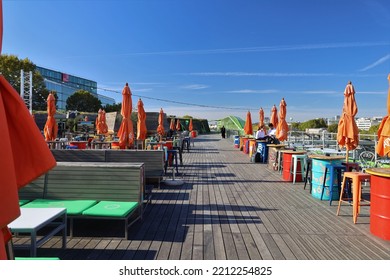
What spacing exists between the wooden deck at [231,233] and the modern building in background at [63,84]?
186ft

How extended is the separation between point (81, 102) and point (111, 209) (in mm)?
56090

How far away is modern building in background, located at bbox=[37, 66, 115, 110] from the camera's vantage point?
6122cm

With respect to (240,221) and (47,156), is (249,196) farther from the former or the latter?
(47,156)

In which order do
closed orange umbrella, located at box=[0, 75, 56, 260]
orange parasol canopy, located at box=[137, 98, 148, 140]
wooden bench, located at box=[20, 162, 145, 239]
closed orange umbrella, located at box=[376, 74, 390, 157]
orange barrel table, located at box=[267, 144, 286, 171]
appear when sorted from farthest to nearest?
orange parasol canopy, located at box=[137, 98, 148, 140] < orange barrel table, located at box=[267, 144, 286, 171] < closed orange umbrella, located at box=[376, 74, 390, 157] < wooden bench, located at box=[20, 162, 145, 239] < closed orange umbrella, located at box=[0, 75, 56, 260]

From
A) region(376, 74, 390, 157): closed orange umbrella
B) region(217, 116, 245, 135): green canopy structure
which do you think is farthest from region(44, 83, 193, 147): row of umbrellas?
region(217, 116, 245, 135): green canopy structure

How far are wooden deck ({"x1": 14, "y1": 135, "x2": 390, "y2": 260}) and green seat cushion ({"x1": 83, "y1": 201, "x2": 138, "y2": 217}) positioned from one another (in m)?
0.36

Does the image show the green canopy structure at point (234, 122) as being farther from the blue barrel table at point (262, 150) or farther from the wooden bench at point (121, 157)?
the wooden bench at point (121, 157)

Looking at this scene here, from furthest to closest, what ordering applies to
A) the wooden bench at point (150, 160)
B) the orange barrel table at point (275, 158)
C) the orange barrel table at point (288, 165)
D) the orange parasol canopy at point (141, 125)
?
the orange parasol canopy at point (141, 125) < the orange barrel table at point (275, 158) < the orange barrel table at point (288, 165) < the wooden bench at point (150, 160)

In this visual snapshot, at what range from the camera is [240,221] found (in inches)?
173

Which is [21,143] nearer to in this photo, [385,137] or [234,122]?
[385,137]

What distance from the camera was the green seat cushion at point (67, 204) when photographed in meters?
3.64

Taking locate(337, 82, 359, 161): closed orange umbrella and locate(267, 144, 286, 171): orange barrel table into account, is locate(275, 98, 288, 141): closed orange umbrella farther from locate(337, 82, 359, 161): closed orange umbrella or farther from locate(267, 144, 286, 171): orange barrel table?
locate(337, 82, 359, 161): closed orange umbrella

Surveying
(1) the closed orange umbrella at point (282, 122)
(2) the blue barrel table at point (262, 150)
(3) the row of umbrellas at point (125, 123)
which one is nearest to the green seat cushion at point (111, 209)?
(3) the row of umbrellas at point (125, 123)

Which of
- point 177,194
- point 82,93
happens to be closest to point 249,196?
point 177,194
